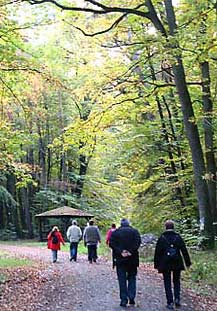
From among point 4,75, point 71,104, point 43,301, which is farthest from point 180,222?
point 71,104

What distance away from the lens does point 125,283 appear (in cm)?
958

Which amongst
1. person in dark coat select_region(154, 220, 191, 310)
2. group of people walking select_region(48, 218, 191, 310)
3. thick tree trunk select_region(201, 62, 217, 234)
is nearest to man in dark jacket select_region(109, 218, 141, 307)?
group of people walking select_region(48, 218, 191, 310)

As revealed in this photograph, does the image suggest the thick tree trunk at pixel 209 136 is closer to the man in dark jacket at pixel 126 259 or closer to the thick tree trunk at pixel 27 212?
the man in dark jacket at pixel 126 259

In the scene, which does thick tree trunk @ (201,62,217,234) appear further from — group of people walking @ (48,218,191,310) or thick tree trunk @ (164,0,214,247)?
group of people walking @ (48,218,191,310)

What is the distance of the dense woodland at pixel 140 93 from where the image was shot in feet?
48.6

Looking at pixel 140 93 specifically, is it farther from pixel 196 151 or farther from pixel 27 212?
pixel 27 212

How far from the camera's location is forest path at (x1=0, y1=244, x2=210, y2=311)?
381 inches

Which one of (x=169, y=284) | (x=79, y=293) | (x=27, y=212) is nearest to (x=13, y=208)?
(x=27, y=212)

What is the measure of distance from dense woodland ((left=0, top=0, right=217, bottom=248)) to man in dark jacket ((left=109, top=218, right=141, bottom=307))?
5614 mm

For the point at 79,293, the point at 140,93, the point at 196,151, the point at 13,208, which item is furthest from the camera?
the point at 13,208

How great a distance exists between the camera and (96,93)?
64.6 ft

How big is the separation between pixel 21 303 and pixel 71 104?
32550mm

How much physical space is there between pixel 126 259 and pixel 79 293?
86.3 inches

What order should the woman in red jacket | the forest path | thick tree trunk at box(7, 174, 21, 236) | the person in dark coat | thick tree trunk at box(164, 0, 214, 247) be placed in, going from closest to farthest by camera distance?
the person in dark coat < the forest path < thick tree trunk at box(164, 0, 214, 247) < the woman in red jacket < thick tree trunk at box(7, 174, 21, 236)
